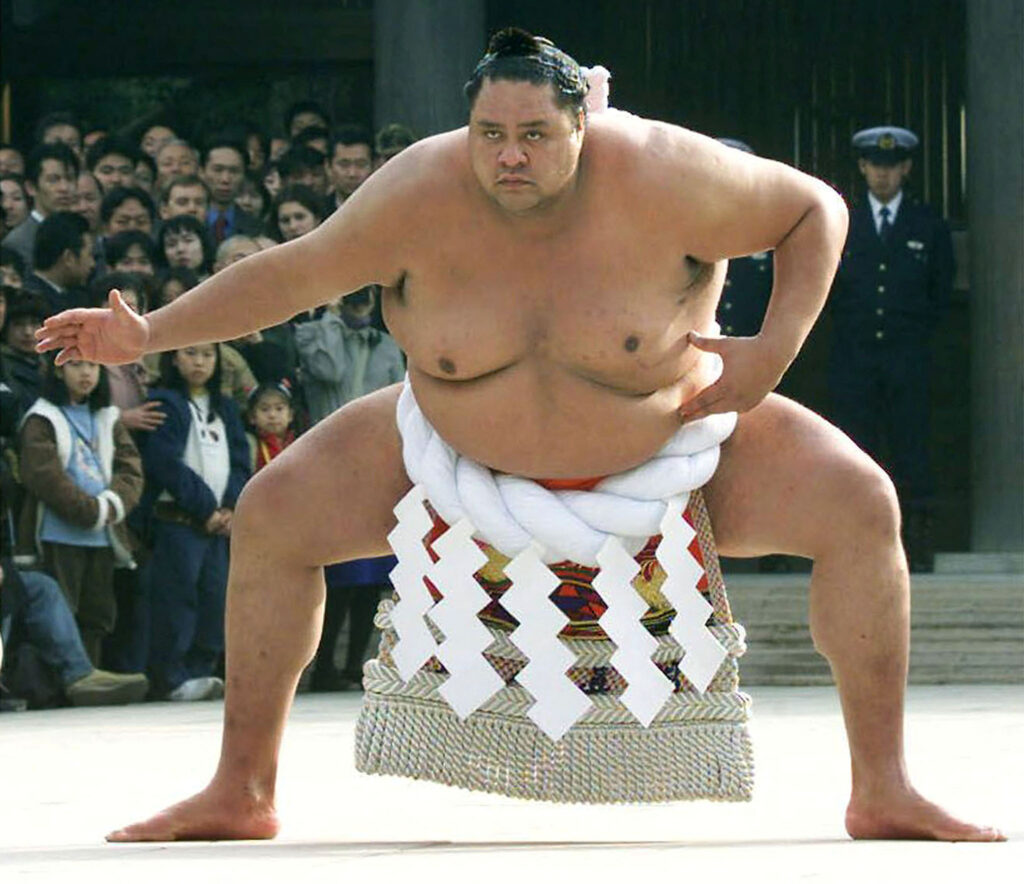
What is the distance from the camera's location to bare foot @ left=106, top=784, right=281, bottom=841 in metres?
4.59

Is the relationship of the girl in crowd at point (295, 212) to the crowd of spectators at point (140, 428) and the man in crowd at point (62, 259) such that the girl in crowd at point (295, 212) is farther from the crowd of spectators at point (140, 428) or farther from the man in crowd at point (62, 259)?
the man in crowd at point (62, 259)

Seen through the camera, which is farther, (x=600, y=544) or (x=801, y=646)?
(x=801, y=646)

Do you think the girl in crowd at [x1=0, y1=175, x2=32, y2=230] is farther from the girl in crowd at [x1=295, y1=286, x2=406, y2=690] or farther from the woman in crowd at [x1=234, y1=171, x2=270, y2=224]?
the girl in crowd at [x1=295, y1=286, x2=406, y2=690]

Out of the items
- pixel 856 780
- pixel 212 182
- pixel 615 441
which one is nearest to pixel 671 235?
pixel 615 441

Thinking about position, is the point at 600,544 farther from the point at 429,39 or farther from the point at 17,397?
the point at 429,39

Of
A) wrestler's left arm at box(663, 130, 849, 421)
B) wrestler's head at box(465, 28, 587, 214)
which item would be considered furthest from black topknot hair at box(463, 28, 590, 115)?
→ wrestler's left arm at box(663, 130, 849, 421)

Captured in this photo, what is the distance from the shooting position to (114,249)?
8.38m

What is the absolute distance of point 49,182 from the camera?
8.77m

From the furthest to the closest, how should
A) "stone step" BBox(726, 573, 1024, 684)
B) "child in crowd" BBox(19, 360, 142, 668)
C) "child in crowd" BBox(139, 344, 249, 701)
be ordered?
1. "stone step" BBox(726, 573, 1024, 684)
2. "child in crowd" BBox(139, 344, 249, 701)
3. "child in crowd" BBox(19, 360, 142, 668)

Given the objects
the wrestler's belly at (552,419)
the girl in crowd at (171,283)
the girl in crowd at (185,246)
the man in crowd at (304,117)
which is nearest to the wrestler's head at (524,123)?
the wrestler's belly at (552,419)

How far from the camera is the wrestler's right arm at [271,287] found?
4.57 meters

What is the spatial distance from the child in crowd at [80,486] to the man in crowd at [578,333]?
10.2 feet

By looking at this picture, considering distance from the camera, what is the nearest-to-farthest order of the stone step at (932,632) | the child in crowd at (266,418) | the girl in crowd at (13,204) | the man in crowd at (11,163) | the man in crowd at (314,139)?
the child in crowd at (266,418) < the stone step at (932,632) < the girl in crowd at (13,204) < the man in crowd at (11,163) < the man in crowd at (314,139)

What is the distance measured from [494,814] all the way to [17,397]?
9.76 feet
